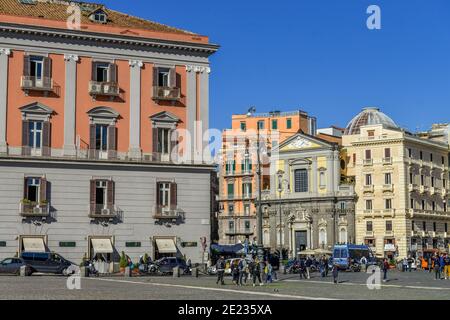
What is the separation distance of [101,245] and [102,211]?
2.16 m

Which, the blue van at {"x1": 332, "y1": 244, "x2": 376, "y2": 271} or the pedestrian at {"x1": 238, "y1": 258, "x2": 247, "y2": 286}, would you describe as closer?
the pedestrian at {"x1": 238, "y1": 258, "x2": 247, "y2": 286}

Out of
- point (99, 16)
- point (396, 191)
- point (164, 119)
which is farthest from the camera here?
point (396, 191)

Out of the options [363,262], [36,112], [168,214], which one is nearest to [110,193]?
[168,214]

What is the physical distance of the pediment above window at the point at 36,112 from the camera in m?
50.2

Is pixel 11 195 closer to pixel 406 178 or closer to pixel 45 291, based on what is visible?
pixel 45 291

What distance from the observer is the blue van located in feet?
219

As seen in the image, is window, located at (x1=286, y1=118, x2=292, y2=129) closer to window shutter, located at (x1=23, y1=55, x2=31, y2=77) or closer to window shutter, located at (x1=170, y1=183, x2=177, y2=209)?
window shutter, located at (x1=170, y1=183, x2=177, y2=209)

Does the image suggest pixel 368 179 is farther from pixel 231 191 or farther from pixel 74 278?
pixel 74 278

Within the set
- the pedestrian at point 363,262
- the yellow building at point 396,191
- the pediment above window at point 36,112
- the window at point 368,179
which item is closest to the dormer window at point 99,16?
the pediment above window at point 36,112

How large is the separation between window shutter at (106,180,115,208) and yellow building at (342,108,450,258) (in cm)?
4617

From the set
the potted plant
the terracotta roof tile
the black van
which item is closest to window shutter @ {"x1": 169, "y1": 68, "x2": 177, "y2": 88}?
the terracotta roof tile

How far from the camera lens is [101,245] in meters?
50.9

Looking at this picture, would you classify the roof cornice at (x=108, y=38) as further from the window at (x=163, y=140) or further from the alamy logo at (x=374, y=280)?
the alamy logo at (x=374, y=280)

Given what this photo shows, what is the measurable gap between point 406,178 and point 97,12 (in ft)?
159
